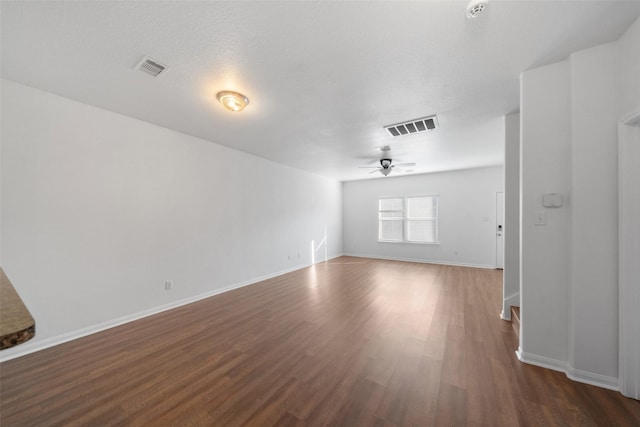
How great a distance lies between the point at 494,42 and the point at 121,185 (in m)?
4.20

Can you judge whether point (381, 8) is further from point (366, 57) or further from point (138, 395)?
point (138, 395)

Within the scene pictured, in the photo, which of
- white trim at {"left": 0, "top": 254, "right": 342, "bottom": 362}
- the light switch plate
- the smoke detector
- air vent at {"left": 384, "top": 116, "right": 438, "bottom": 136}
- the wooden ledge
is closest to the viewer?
the wooden ledge

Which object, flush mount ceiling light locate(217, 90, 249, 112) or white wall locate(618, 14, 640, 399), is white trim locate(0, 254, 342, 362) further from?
white wall locate(618, 14, 640, 399)

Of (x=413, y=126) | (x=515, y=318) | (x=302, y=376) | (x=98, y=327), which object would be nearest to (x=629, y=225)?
(x=515, y=318)

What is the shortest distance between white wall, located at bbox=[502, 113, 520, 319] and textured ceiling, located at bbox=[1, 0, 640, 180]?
0.35m

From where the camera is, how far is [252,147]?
4.32m

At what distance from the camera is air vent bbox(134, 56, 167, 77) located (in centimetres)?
193

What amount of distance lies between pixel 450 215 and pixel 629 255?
5.09 metres

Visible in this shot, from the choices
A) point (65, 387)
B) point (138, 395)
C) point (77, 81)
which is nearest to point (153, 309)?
point (65, 387)

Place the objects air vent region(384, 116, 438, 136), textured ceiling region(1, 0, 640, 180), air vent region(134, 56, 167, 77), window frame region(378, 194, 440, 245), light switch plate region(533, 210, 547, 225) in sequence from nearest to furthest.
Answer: textured ceiling region(1, 0, 640, 180)
air vent region(134, 56, 167, 77)
light switch plate region(533, 210, 547, 225)
air vent region(384, 116, 438, 136)
window frame region(378, 194, 440, 245)

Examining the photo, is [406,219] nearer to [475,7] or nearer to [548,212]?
[548,212]

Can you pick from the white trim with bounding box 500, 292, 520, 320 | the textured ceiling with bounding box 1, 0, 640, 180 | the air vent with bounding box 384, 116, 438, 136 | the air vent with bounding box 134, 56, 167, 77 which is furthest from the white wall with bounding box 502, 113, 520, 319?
the air vent with bounding box 134, 56, 167, 77

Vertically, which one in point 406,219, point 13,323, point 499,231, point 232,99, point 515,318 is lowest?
point 515,318

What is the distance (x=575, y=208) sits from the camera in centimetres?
189
